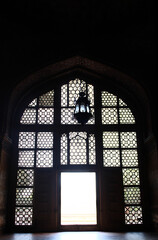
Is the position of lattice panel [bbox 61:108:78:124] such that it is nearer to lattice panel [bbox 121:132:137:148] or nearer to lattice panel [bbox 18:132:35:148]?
lattice panel [bbox 18:132:35:148]

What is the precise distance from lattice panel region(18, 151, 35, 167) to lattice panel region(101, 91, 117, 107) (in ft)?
8.25

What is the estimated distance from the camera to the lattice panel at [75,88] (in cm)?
770

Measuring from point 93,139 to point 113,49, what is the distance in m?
2.50

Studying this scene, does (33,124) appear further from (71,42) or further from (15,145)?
(71,42)

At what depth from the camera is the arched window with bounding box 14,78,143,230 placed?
6.84m

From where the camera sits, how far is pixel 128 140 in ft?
24.0

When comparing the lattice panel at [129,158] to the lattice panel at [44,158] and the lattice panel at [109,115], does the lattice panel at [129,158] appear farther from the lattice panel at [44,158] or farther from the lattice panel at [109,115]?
the lattice panel at [44,158]

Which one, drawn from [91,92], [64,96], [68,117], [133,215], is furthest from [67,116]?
[133,215]

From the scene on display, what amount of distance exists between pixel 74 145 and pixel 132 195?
2040mm

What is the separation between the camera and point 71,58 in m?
7.06

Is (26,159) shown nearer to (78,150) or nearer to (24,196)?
(24,196)

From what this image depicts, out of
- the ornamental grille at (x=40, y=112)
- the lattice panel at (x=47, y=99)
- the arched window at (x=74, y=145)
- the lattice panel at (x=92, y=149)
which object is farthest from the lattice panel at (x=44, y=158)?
the lattice panel at (x=47, y=99)
